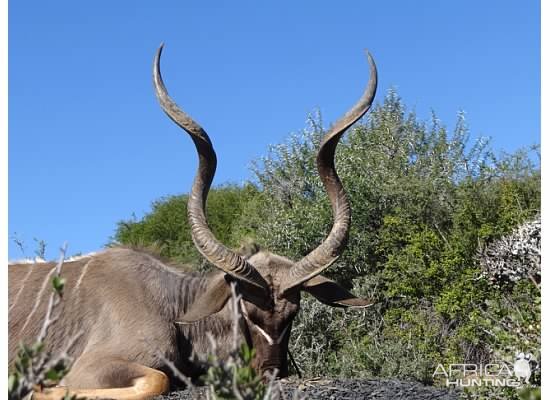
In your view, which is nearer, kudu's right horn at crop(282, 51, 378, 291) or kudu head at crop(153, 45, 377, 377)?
kudu head at crop(153, 45, 377, 377)

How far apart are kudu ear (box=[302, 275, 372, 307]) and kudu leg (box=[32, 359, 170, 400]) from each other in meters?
1.18

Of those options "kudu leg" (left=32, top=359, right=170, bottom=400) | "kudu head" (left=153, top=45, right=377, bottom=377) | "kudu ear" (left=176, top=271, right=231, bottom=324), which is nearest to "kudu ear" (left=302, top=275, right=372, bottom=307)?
"kudu head" (left=153, top=45, right=377, bottom=377)

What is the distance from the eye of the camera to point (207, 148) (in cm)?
586

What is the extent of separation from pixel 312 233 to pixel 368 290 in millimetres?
1111

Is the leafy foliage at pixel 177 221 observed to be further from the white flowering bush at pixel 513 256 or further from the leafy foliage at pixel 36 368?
the leafy foliage at pixel 36 368

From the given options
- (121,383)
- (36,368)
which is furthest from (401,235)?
(36,368)

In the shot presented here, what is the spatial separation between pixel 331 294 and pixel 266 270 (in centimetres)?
53

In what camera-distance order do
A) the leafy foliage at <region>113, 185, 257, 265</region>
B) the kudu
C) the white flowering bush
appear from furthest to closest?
the leafy foliage at <region>113, 185, 257, 265</region>, the white flowering bush, the kudu

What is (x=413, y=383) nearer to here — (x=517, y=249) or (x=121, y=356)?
(x=121, y=356)

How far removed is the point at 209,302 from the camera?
18.6 feet

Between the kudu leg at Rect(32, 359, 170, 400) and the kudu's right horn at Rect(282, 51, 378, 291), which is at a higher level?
the kudu's right horn at Rect(282, 51, 378, 291)

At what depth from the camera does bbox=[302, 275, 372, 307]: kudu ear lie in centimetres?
589

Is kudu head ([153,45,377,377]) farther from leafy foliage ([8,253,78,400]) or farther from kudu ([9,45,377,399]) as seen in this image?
leafy foliage ([8,253,78,400])
